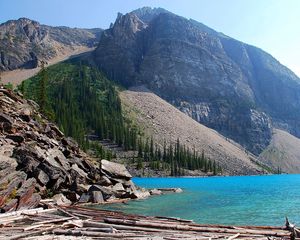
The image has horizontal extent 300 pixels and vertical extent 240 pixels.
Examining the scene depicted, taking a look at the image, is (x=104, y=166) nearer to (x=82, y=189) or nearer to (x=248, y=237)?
(x=82, y=189)

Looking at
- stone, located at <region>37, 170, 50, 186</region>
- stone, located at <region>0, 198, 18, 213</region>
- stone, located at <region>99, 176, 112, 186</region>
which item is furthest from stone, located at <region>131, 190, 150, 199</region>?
stone, located at <region>0, 198, 18, 213</region>

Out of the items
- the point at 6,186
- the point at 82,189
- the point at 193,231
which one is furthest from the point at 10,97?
the point at 193,231

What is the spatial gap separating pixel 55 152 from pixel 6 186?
66.9 ft

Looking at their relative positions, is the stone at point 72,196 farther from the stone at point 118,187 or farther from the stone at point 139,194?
the stone at point 139,194

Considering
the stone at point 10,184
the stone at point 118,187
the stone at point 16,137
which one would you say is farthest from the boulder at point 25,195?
the stone at point 118,187

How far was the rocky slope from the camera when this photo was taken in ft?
133

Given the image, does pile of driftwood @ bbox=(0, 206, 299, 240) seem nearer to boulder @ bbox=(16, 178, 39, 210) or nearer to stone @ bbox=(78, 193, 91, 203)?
boulder @ bbox=(16, 178, 39, 210)

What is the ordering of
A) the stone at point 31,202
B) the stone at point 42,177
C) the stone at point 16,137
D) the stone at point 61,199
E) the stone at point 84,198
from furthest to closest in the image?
the stone at point 16,137, the stone at point 84,198, the stone at point 42,177, the stone at point 61,199, the stone at point 31,202

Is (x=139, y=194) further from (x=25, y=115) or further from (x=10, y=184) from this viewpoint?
(x=10, y=184)

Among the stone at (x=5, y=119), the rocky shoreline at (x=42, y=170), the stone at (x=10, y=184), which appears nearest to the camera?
the stone at (x=10, y=184)

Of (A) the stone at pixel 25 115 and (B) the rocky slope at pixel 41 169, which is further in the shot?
(A) the stone at pixel 25 115

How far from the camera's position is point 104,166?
69938mm

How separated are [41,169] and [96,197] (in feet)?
29.4

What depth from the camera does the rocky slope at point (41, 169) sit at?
40500 mm
